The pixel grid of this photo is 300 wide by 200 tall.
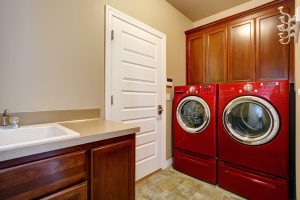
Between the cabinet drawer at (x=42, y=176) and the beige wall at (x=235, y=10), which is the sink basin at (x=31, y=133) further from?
the beige wall at (x=235, y=10)

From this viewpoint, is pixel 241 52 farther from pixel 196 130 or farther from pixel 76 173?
pixel 76 173

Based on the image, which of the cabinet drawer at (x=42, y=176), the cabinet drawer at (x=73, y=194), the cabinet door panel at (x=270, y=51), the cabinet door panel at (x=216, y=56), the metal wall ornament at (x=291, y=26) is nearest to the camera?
the cabinet drawer at (x=42, y=176)

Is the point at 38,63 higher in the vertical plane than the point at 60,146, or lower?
higher

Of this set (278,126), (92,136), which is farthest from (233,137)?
(92,136)

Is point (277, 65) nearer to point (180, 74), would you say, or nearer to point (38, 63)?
point (180, 74)

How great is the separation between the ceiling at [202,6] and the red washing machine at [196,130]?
1289 mm

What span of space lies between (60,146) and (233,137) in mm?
1684

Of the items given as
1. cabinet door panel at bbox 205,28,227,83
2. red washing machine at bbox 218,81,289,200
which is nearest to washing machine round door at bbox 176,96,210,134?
red washing machine at bbox 218,81,289,200

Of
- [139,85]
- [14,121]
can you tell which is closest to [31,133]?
[14,121]

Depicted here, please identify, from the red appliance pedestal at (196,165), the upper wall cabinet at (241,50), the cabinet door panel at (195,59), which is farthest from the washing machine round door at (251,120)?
Answer: the cabinet door panel at (195,59)

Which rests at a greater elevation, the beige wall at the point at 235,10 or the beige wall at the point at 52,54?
the beige wall at the point at 235,10

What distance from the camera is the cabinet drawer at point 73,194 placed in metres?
0.81

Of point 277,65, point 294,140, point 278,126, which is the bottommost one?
A: point 294,140

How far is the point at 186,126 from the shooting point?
218 cm
